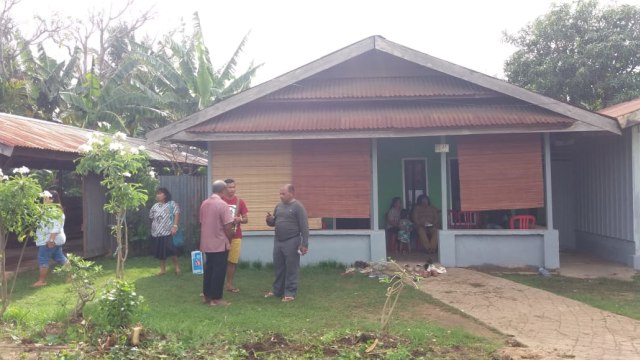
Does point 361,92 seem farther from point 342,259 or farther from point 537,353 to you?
point 537,353

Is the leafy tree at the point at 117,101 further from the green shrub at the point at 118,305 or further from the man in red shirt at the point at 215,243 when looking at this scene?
the green shrub at the point at 118,305

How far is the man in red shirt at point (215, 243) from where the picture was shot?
6.88 meters

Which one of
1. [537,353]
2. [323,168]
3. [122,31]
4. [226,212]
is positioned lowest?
[537,353]

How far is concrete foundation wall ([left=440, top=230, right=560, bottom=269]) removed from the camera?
9.66m

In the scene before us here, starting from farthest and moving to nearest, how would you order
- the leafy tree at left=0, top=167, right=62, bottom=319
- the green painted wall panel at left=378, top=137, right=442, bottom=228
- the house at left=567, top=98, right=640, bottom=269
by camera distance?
the green painted wall panel at left=378, top=137, right=442, bottom=228 < the house at left=567, top=98, right=640, bottom=269 < the leafy tree at left=0, top=167, right=62, bottom=319

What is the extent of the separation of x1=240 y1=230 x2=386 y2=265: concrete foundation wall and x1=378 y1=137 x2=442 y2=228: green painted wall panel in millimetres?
2334

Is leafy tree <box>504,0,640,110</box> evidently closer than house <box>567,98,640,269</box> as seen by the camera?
No

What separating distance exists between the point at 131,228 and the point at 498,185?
7747mm

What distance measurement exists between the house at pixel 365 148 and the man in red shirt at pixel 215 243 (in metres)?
2.87

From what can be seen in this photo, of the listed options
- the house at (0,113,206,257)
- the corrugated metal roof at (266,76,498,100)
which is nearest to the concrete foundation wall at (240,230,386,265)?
the corrugated metal roof at (266,76,498,100)

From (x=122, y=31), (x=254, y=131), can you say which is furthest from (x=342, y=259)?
(x=122, y=31)

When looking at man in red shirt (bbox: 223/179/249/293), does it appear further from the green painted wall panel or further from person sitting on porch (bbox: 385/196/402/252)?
the green painted wall panel

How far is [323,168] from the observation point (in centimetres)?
1003

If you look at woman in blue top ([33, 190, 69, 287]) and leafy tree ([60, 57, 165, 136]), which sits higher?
leafy tree ([60, 57, 165, 136])
